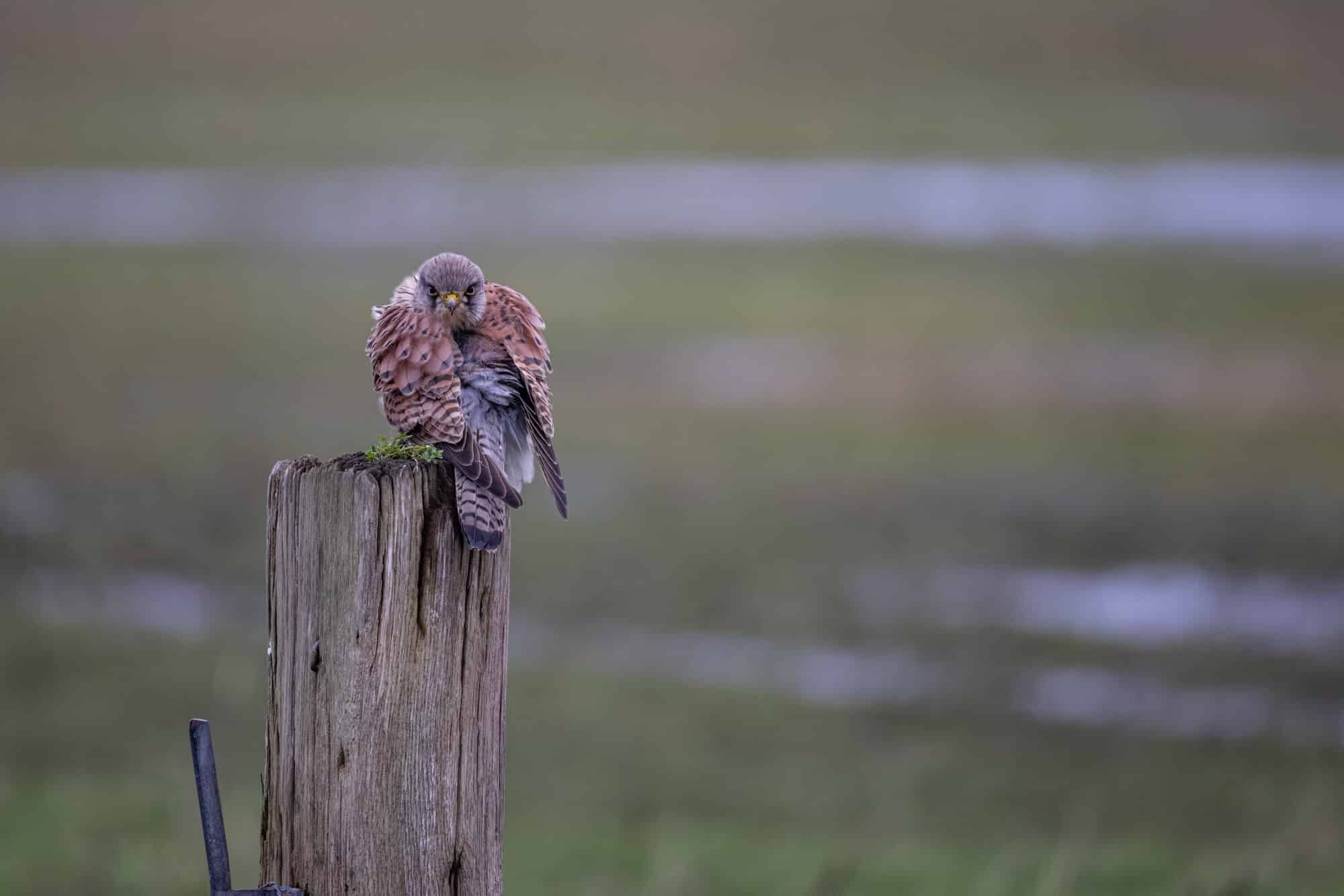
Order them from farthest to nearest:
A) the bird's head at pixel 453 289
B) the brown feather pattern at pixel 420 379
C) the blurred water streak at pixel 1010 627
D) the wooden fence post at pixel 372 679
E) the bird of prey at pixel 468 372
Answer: the blurred water streak at pixel 1010 627 < the bird's head at pixel 453 289 < the bird of prey at pixel 468 372 < the brown feather pattern at pixel 420 379 < the wooden fence post at pixel 372 679

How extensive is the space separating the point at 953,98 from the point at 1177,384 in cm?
1381

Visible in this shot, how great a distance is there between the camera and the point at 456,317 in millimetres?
3375

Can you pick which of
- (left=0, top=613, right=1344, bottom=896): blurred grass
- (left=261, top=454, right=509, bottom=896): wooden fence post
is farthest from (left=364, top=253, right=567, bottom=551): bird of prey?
(left=0, top=613, right=1344, bottom=896): blurred grass

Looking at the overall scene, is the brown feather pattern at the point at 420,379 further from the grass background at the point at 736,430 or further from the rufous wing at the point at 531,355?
the grass background at the point at 736,430

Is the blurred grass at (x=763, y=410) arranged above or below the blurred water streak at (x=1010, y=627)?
above

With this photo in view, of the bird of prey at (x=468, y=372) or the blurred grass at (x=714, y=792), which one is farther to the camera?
the blurred grass at (x=714, y=792)

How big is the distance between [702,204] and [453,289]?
20.5 meters

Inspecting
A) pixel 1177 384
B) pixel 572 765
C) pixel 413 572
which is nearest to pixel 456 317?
pixel 413 572

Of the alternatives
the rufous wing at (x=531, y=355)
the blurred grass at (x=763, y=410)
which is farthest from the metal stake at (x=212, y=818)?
the blurred grass at (x=763, y=410)

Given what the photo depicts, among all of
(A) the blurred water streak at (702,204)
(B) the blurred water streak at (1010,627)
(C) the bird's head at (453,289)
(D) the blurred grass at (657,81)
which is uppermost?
(D) the blurred grass at (657,81)

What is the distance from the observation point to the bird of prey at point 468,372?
9.57ft

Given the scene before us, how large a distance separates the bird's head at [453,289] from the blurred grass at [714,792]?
2.07 meters

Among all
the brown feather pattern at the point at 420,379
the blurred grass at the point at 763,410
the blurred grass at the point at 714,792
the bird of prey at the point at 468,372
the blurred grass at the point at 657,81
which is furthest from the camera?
the blurred grass at the point at 657,81

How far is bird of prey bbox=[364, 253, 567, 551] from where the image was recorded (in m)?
2.92
